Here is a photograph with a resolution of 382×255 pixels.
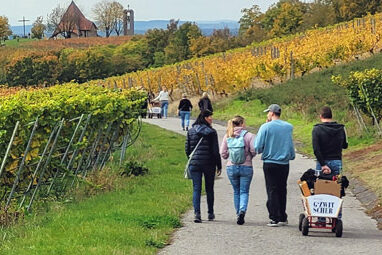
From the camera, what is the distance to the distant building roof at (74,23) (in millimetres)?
131500

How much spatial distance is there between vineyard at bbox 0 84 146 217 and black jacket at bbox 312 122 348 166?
406 centimetres

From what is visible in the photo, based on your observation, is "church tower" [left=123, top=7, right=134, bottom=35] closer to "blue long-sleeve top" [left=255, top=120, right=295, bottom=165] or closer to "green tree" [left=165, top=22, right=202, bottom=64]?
"green tree" [left=165, top=22, right=202, bottom=64]

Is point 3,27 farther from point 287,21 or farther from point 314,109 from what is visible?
point 314,109

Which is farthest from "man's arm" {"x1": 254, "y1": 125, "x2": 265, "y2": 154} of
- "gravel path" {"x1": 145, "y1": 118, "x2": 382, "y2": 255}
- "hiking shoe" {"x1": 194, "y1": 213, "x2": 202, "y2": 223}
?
"hiking shoe" {"x1": 194, "y1": 213, "x2": 202, "y2": 223}

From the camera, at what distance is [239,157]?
11820 mm

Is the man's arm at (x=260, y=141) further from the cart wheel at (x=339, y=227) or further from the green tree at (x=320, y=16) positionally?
the green tree at (x=320, y=16)

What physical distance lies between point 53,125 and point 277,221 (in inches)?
154

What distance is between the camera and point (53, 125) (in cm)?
1312

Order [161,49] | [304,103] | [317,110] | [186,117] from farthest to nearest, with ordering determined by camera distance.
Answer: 1. [161,49]
2. [304,103]
3. [317,110]
4. [186,117]

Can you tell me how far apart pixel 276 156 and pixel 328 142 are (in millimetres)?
733

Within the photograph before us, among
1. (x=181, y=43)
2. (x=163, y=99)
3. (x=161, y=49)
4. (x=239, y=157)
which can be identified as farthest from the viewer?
(x=161, y=49)

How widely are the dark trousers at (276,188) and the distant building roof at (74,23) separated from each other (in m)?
122

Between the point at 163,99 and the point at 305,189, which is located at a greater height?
the point at 305,189

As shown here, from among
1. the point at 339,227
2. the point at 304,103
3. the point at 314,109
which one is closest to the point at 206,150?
the point at 339,227
